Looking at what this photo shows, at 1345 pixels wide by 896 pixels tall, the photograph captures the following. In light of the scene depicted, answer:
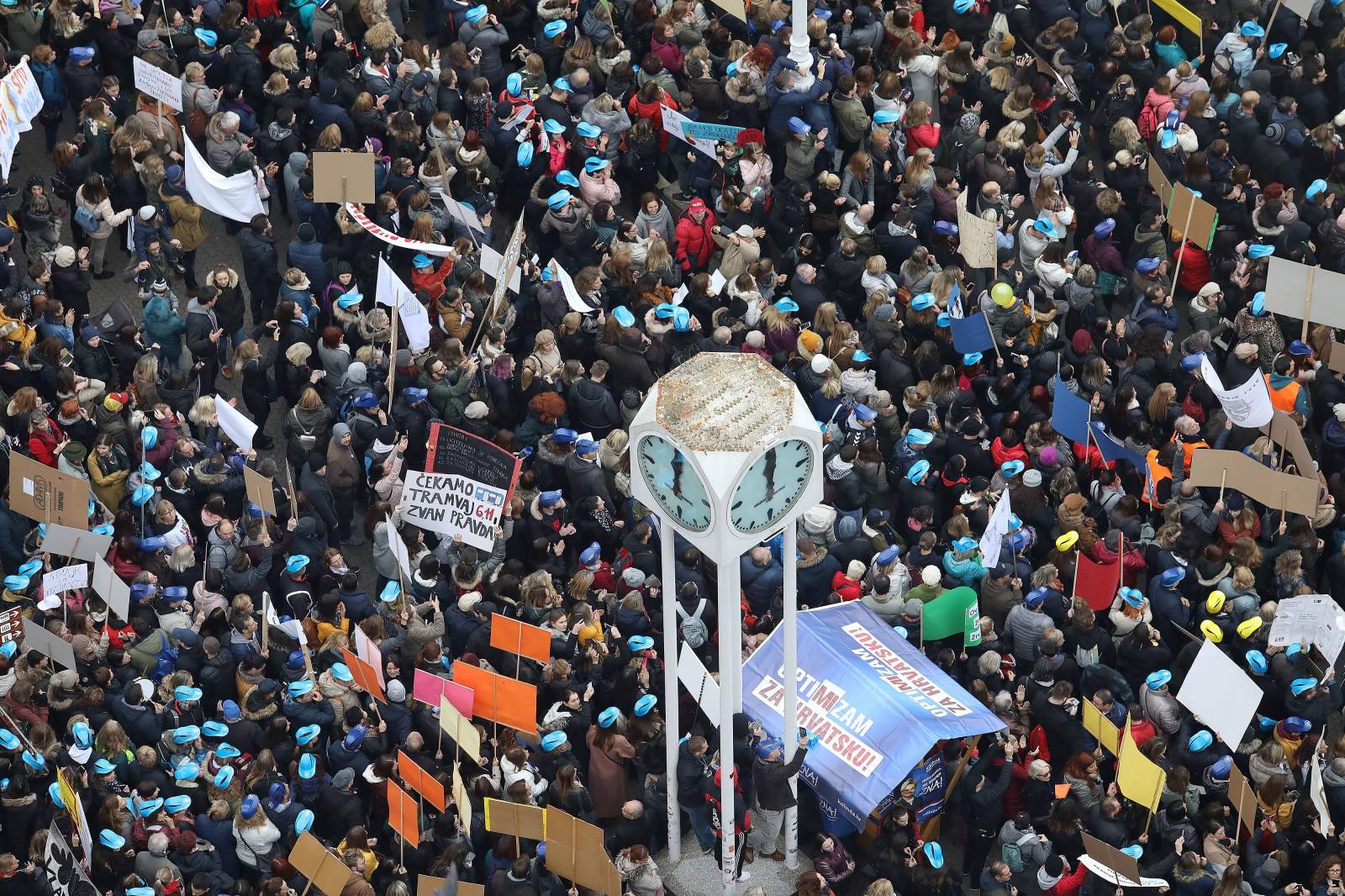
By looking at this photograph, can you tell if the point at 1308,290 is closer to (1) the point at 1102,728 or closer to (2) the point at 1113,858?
(1) the point at 1102,728

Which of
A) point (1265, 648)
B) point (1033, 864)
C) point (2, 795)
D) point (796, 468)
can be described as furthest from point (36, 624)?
point (1265, 648)

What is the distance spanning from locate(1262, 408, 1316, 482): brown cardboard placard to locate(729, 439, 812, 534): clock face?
603 centimetres

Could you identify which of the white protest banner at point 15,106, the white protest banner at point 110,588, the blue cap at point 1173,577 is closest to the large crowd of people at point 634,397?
the blue cap at point 1173,577

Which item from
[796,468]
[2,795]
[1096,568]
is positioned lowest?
[2,795]

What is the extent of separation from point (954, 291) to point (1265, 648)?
4.83 metres

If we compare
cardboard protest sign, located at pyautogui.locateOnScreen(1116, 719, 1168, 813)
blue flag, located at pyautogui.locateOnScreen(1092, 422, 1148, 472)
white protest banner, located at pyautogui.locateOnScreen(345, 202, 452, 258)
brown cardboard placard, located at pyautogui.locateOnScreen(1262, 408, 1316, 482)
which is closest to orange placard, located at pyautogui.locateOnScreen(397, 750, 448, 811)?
cardboard protest sign, located at pyautogui.locateOnScreen(1116, 719, 1168, 813)

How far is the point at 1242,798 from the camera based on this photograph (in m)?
20.3

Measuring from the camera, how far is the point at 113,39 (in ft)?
89.1

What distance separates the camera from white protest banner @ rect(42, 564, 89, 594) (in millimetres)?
21891

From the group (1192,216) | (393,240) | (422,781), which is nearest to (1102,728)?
(422,781)

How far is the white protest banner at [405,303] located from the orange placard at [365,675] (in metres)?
3.89

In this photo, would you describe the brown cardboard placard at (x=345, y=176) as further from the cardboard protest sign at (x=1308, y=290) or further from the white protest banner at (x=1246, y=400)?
the cardboard protest sign at (x=1308, y=290)

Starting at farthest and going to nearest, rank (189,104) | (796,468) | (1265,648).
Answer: (189,104)
(1265,648)
(796,468)

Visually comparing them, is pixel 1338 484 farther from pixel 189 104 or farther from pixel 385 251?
pixel 189 104
